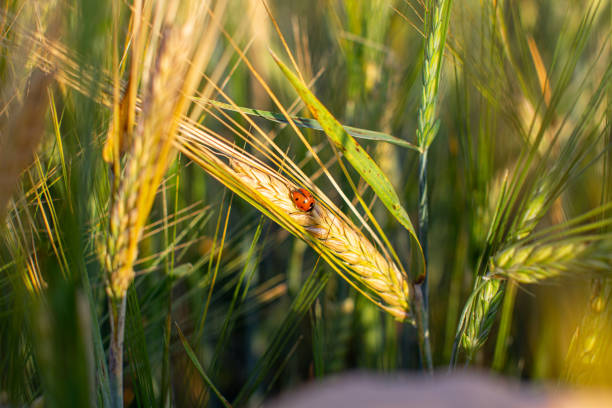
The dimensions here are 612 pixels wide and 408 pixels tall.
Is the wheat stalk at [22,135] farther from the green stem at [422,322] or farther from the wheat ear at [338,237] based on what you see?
the green stem at [422,322]

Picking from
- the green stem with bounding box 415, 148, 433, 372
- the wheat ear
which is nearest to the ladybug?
the wheat ear

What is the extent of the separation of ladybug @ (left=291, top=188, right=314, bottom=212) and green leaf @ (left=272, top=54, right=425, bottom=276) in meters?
0.05

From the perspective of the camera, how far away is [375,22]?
0.69 metres

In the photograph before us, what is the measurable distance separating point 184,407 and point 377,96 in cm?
60

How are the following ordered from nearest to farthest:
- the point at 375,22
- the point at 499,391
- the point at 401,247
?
1. the point at 499,391
2. the point at 375,22
3. the point at 401,247

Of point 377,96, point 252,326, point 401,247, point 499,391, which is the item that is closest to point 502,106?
point 377,96

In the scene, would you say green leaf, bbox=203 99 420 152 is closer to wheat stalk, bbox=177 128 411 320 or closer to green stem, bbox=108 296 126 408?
wheat stalk, bbox=177 128 411 320

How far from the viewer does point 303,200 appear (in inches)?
14.8

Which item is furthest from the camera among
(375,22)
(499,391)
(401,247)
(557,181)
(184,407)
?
(401,247)

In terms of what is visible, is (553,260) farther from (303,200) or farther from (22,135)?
(22,135)

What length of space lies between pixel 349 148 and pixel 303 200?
0.22 feet

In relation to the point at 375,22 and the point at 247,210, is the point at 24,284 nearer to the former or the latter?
the point at 247,210

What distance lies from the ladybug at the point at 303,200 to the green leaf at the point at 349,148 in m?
0.05

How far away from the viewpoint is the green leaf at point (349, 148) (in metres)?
0.34
